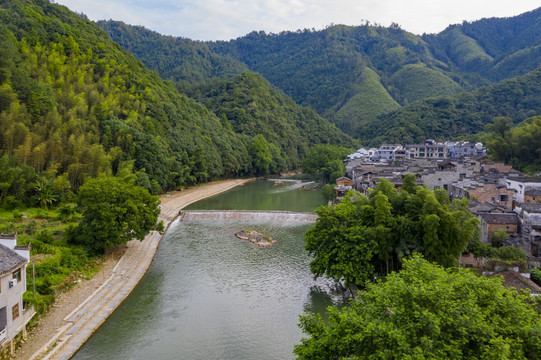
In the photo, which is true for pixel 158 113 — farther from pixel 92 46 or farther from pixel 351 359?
pixel 351 359

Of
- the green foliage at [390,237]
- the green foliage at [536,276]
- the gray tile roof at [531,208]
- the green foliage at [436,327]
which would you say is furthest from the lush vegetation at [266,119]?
the green foliage at [436,327]

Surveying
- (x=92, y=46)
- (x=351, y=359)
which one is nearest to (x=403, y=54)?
(x=92, y=46)

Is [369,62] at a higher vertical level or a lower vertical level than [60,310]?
higher

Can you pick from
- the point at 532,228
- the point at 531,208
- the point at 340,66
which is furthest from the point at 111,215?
the point at 340,66

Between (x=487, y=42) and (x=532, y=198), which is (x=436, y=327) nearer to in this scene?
(x=532, y=198)

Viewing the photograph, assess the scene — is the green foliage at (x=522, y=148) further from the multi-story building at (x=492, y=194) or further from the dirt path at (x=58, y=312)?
the dirt path at (x=58, y=312)

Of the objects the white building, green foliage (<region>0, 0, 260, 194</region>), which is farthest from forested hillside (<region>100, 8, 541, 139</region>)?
the white building

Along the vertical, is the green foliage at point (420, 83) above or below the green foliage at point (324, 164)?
above
